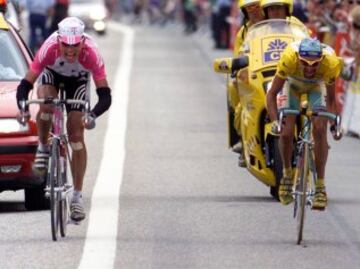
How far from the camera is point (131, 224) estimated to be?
12578mm

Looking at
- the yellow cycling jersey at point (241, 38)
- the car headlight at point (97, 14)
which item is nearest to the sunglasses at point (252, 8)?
the yellow cycling jersey at point (241, 38)

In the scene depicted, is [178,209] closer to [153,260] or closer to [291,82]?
[291,82]

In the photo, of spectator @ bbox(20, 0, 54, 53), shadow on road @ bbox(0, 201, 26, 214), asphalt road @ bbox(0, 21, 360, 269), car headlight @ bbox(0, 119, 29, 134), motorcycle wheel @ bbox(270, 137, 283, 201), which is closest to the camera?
asphalt road @ bbox(0, 21, 360, 269)

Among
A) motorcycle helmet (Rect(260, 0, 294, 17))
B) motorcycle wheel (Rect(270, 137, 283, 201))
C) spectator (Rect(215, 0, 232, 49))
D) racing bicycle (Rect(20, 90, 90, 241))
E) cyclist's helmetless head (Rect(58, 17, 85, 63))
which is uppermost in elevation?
cyclist's helmetless head (Rect(58, 17, 85, 63))

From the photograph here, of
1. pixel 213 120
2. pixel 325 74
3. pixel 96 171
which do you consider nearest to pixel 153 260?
pixel 325 74

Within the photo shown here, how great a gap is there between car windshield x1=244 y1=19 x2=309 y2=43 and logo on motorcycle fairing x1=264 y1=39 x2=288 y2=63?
11 centimetres

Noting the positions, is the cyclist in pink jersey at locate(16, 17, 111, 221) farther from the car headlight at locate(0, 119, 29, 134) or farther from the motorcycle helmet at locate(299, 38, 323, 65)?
the motorcycle helmet at locate(299, 38, 323, 65)

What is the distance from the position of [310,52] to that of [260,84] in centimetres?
235

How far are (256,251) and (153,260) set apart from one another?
0.81 m

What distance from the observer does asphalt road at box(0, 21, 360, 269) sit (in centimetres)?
1095

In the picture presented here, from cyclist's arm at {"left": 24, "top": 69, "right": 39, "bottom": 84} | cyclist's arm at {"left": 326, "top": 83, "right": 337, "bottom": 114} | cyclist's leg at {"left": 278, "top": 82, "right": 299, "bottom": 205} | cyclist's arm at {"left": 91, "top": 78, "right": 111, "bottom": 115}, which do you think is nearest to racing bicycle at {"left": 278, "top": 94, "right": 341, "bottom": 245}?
cyclist's leg at {"left": 278, "top": 82, "right": 299, "bottom": 205}

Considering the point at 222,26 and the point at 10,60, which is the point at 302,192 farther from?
the point at 222,26

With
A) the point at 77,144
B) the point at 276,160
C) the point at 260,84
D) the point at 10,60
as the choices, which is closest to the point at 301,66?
the point at 77,144

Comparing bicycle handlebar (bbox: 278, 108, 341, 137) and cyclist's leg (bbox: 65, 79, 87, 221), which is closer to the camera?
bicycle handlebar (bbox: 278, 108, 341, 137)
